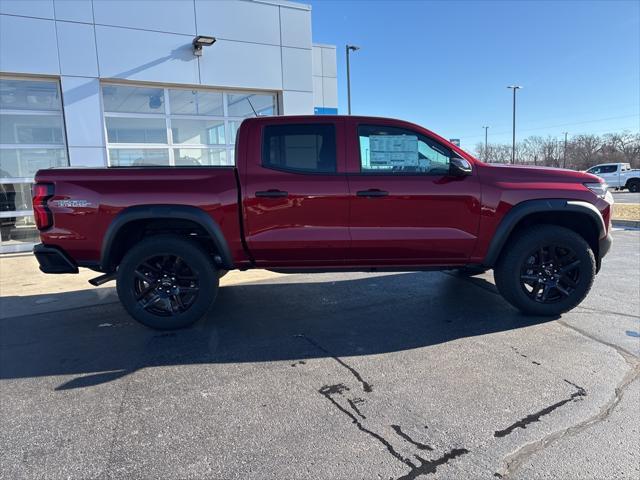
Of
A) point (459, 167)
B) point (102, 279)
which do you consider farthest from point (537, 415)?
point (102, 279)

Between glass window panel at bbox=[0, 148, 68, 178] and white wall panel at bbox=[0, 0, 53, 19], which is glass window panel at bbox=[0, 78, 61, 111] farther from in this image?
white wall panel at bbox=[0, 0, 53, 19]

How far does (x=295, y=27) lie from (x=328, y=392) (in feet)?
33.4

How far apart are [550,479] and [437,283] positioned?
3.83 m

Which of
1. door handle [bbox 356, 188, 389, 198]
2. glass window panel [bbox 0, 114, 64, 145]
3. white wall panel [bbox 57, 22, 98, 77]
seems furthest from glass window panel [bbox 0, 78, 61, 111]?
door handle [bbox 356, 188, 389, 198]

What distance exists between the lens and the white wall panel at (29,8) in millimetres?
8288

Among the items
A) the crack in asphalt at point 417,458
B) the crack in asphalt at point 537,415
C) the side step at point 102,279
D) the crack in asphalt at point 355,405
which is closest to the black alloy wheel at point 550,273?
the crack in asphalt at point 537,415

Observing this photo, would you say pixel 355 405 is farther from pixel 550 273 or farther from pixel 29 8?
pixel 29 8

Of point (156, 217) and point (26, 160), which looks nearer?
point (156, 217)

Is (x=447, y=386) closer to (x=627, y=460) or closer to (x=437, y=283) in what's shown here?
(x=627, y=460)

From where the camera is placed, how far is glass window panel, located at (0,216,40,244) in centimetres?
920

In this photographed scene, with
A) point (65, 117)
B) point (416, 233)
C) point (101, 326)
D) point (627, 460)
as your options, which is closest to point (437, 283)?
point (416, 233)

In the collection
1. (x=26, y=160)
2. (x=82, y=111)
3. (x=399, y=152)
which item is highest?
(x=82, y=111)

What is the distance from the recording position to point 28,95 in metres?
9.08

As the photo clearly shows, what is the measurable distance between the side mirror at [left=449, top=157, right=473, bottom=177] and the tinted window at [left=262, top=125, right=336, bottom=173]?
1135 millimetres
